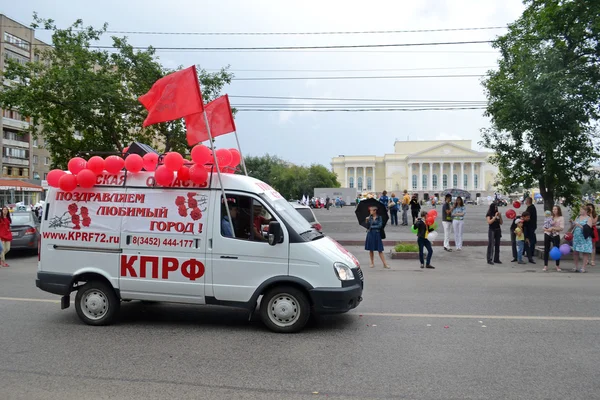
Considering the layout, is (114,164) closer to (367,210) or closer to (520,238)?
(367,210)

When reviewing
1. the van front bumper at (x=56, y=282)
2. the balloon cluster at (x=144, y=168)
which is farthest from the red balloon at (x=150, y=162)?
the van front bumper at (x=56, y=282)

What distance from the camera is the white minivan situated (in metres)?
6.64

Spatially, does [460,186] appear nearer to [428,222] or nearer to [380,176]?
[380,176]

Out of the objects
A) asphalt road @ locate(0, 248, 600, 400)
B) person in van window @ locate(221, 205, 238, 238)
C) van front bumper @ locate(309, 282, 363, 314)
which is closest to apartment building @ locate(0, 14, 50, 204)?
asphalt road @ locate(0, 248, 600, 400)

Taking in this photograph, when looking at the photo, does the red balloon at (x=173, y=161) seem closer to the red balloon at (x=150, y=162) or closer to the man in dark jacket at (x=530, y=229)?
the red balloon at (x=150, y=162)

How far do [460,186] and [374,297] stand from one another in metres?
118

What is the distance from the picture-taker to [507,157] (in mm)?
17688

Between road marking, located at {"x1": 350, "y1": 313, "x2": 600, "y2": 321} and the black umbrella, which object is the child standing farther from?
road marking, located at {"x1": 350, "y1": 313, "x2": 600, "y2": 321}

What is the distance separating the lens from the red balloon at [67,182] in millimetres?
7102

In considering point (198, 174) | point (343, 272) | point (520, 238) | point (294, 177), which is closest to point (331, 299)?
point (343, 272)

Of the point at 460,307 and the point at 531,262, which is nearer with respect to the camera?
the point at 460,307

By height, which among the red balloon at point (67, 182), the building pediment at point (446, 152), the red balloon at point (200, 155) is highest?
the building pediment at point (446, 152)

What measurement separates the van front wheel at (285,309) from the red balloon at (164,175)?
81.3 inches

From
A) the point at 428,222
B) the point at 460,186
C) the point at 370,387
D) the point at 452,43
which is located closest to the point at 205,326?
the point at 370,387
